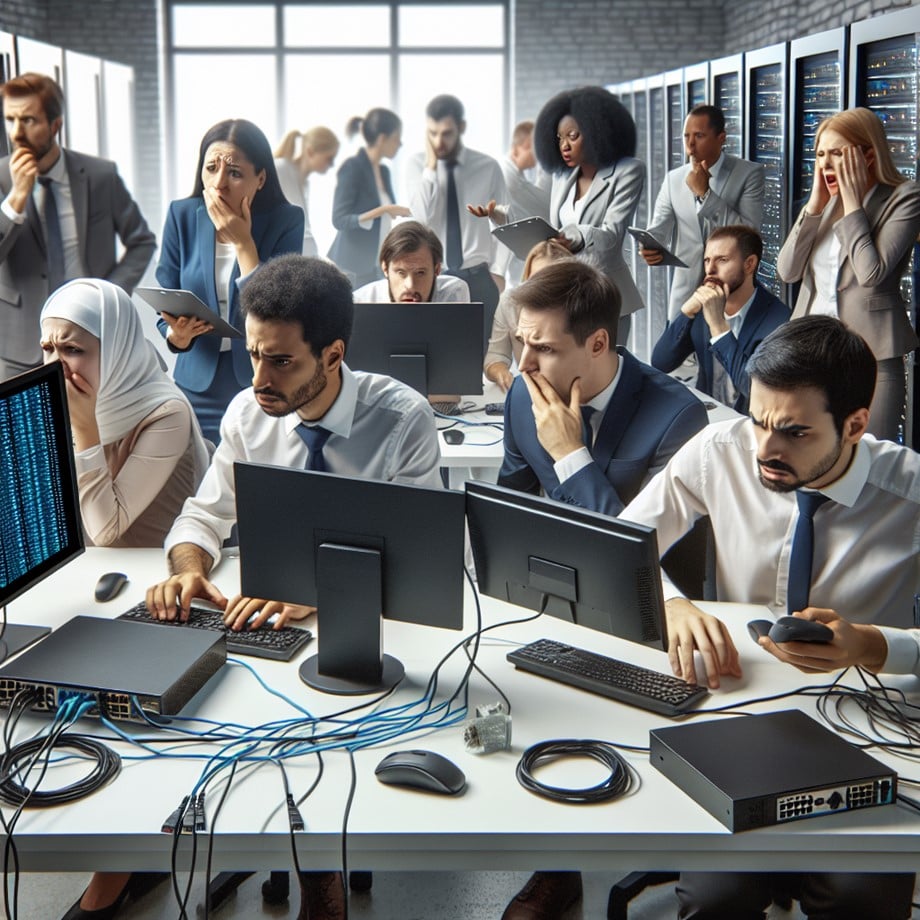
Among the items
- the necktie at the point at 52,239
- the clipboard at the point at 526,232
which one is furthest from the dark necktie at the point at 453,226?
the necktie at the point at 52,239

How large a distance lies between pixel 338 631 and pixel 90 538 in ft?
3.16

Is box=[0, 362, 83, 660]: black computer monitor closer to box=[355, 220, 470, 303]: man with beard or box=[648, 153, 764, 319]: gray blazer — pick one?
box=[355, 220, 470, 303]: man with beard

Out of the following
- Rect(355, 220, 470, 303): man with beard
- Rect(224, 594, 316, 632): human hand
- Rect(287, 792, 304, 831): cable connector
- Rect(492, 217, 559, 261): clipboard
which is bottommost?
Rect(287, 792, 304, 831): cable connector

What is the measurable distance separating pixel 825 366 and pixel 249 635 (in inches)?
41.4

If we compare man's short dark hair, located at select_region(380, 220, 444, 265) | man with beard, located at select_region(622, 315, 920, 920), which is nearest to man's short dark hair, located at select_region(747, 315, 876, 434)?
man with beard, located at select_region(622, 315, 920, 920)

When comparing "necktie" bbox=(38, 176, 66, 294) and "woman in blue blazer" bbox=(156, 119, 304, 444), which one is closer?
"woman in blue blazer" bbox=(156, 119, 304, 444)

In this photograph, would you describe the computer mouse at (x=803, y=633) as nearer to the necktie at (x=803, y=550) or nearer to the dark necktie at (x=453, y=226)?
the necktie at (x=803, y=550)

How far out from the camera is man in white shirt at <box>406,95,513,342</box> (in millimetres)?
5609

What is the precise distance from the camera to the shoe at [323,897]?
1.96 m

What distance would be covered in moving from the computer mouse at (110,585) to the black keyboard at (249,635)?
89mm

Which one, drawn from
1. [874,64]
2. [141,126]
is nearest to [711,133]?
[874,64]

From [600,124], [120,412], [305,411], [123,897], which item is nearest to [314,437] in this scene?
[305,411]

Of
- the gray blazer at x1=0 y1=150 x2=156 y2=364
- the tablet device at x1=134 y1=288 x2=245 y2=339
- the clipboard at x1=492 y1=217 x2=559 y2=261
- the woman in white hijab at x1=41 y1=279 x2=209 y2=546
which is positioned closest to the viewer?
the woman in white hijab at x1=41 y1=279 x2=209 y2=546

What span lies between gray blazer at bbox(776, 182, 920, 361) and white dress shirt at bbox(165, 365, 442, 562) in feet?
5.74
